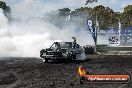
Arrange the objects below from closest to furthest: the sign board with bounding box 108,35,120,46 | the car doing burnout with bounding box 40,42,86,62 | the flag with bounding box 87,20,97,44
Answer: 1. the car doing burnout with bounding box 40,42,86,62
2. the flag with bounding box 87,20,97,44
3. the sign board with bounding box 108,35,120,46

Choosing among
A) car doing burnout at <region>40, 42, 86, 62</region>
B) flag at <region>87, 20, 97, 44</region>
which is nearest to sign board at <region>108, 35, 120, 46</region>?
flag at <region>87, 20, 97, 44</region>

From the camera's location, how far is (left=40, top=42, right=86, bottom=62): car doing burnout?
21.3 meters

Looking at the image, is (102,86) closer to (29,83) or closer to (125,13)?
(29,83)

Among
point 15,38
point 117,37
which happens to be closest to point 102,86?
point 15,38

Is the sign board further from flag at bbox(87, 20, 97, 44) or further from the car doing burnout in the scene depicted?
the car doing burnout

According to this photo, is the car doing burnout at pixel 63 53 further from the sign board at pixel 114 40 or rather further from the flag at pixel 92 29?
the sign board at pixel 114 40

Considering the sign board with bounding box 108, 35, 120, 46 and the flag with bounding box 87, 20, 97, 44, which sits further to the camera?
the sign board with bounding box 108, 35, 120, 46

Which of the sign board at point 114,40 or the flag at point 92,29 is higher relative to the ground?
the flag at point 92,29

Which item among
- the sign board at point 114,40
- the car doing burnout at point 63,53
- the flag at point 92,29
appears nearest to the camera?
the car doing burnout at point 63,53

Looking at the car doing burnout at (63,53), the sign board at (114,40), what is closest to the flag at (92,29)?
the sign board at (114,40)

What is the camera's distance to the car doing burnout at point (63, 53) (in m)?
21.3

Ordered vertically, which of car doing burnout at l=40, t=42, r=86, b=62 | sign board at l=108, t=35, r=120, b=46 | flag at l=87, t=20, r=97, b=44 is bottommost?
car doing burnout at l=40, t=42, r=86, b=62

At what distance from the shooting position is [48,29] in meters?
49.6

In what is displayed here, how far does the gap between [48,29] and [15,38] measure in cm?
1452
